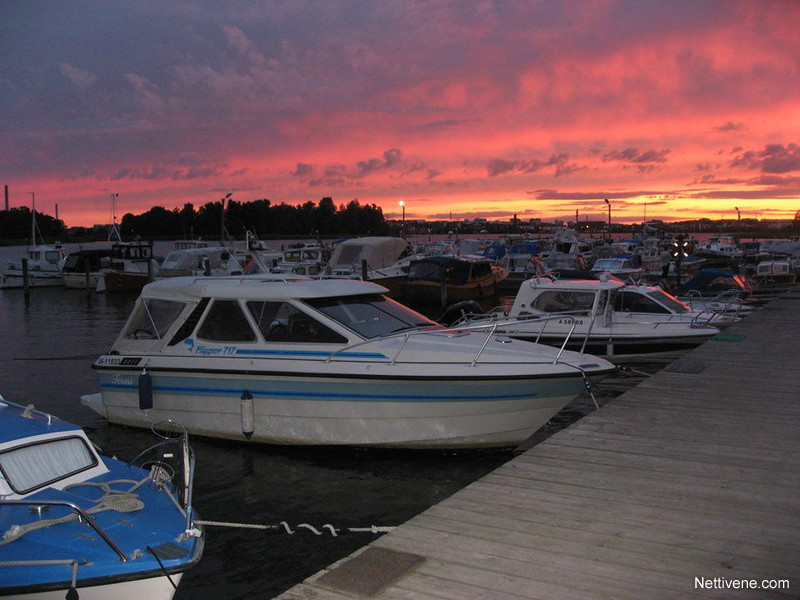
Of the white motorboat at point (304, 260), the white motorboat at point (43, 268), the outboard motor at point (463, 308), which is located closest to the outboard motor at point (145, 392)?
the outboard motor at point (463, 308)

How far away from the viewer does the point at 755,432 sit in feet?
26.2

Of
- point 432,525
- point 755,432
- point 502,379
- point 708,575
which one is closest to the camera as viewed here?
point 708,575

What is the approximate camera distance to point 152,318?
37.9 feet

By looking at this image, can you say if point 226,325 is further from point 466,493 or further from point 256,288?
point 466,493

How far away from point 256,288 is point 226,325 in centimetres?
71

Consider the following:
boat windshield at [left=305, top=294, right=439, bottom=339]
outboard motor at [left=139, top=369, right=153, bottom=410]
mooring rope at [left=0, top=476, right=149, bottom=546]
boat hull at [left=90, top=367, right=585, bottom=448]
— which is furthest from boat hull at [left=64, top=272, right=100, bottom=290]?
mooring rope at [left=0, top=476, right=149, bottom=546]

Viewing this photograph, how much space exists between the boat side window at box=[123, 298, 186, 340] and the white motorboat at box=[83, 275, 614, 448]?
2 centimetres

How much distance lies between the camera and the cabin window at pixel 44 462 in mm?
6254

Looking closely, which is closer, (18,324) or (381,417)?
(381,417)

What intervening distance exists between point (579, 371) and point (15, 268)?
50.4 metres

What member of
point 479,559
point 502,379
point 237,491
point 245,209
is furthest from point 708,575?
point 245,209

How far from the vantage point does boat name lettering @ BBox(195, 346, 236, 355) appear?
10664mm

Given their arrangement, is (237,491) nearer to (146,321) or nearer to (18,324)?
(146,321)

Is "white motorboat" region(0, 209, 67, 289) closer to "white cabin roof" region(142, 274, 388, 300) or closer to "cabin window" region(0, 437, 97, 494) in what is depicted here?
"white cabin roof" region(142, 274, 388, 300)
